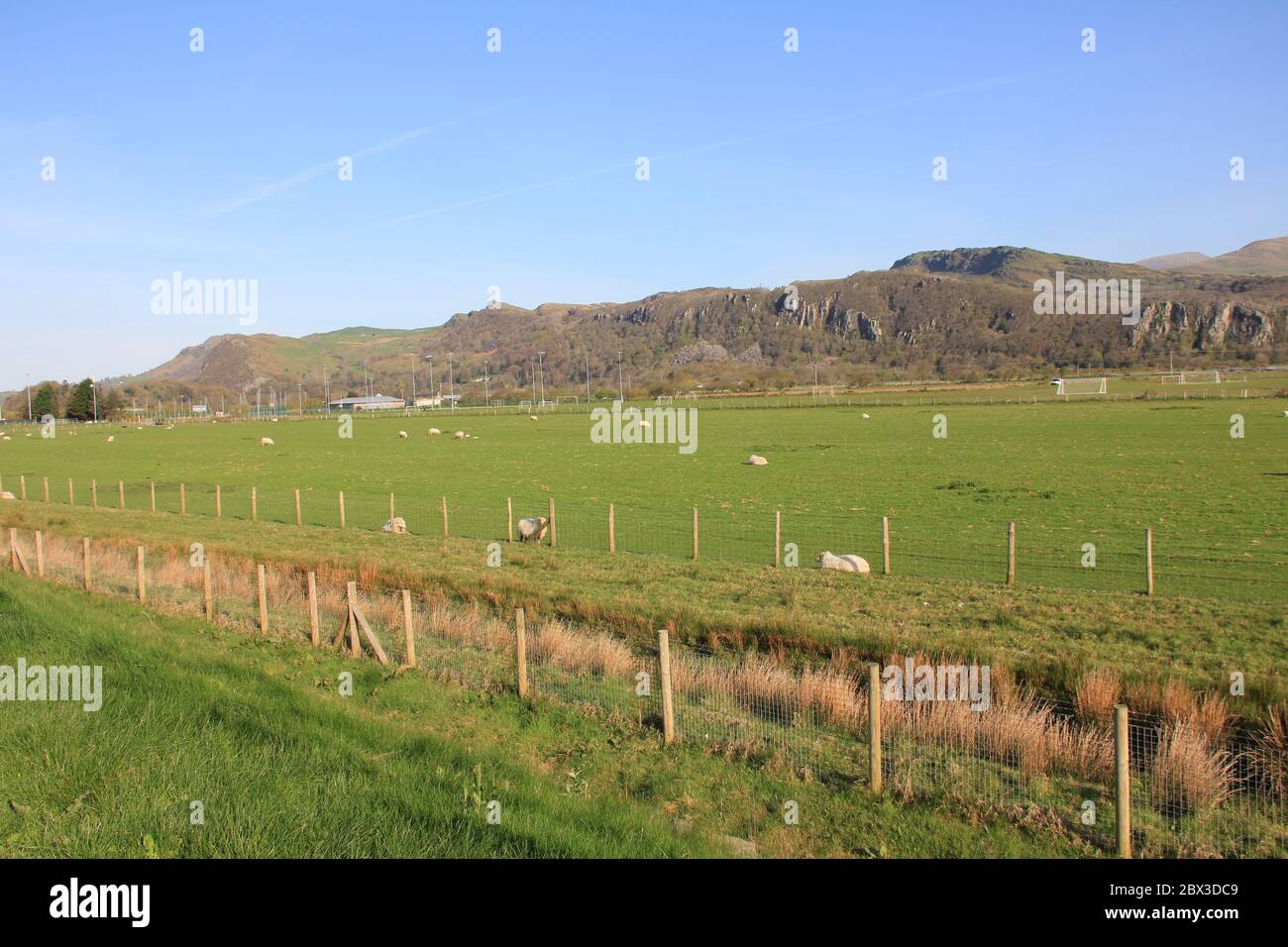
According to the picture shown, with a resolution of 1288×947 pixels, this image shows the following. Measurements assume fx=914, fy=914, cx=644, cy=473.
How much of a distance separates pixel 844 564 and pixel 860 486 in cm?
1749

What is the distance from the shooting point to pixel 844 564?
21797 mm

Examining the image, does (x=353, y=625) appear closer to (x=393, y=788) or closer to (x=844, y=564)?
(x=393, y=788)

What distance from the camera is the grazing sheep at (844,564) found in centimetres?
2150

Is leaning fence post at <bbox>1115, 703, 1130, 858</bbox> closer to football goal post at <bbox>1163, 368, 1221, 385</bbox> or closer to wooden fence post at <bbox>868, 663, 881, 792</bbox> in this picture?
wooden fence post at <bbox>868, 663, 881, 792</bbox>

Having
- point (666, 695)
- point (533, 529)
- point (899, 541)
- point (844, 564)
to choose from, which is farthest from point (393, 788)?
point (533, 529)

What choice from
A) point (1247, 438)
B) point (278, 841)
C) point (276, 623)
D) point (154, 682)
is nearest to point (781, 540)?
point (276, 623)

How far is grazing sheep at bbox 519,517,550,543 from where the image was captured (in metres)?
28.1

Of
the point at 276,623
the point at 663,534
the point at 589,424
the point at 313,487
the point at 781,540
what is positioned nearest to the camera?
the point at 276,623

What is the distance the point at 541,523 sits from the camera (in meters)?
28.5

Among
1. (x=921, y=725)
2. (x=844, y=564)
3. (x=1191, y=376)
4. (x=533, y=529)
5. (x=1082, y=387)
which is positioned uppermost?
(x=1191, y=376)

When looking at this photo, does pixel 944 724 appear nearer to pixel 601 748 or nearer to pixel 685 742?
pixel 685 742

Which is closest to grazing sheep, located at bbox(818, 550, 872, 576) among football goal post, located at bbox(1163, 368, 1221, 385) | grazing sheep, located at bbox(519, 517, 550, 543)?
grazing sheep, located at bbox(519, 517, 550, 543)

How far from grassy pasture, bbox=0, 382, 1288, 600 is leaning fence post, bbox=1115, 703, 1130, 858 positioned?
41.3 ft
